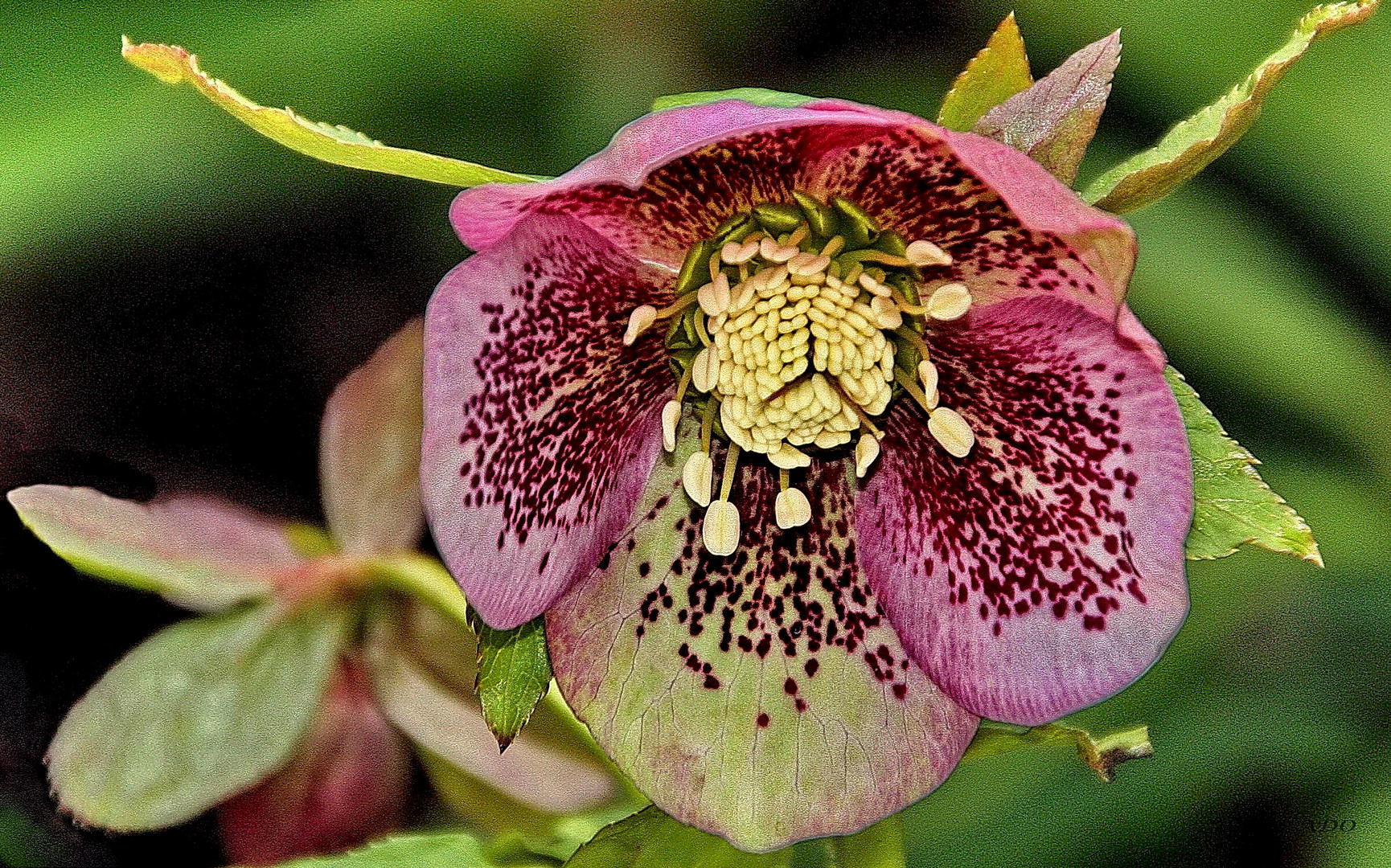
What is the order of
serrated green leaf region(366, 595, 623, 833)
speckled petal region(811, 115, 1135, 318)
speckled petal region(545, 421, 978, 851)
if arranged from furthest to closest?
serrated green leaf region(366, 595, 623, 833) < speckled petal region(545, 421, 978, 851) < speckled petal region(811, 115, 1135, 318)

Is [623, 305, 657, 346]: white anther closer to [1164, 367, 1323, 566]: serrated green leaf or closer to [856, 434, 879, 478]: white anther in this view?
[856, 434, 879, 478]: white anther

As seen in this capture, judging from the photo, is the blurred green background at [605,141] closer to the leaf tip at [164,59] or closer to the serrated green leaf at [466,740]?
the serrated green leaf at [466,740]

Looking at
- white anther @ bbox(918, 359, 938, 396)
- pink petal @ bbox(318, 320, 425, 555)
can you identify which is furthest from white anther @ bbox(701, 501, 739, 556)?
pink petal @ bbox(318, 320, 425, 555)

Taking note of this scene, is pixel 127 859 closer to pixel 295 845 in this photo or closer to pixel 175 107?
pixel 295 845

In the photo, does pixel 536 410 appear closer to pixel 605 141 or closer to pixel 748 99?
pixel 748 99

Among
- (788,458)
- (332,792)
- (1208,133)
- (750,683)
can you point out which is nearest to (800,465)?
(788,458)

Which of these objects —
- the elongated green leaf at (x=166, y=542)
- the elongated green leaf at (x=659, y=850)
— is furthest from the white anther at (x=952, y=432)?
the elongated green leaf at (x=166, y=542)
